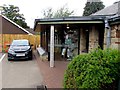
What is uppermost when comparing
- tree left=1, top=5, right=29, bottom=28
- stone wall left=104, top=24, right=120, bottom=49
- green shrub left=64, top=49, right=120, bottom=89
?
tree left=1, top=5, right=29, bottom=28

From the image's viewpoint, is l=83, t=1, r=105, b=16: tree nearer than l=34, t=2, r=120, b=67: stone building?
No

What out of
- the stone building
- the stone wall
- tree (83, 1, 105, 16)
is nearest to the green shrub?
the stone building

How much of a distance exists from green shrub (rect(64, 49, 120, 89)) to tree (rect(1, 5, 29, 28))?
144 feet

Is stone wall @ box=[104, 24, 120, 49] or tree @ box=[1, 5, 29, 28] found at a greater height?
tree @ box=[1, 5, 29, 28]

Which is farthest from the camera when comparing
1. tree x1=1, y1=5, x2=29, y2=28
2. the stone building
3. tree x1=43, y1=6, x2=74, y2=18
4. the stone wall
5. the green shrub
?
tree x1=1, y1=5, x2=29, y2=28

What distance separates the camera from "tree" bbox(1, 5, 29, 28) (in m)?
49.3

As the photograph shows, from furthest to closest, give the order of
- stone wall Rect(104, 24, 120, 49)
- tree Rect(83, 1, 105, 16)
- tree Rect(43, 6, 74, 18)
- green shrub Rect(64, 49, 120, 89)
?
tree Rect(43, 6, 74, 18) → tree Rect(83, 1, 105, 16) → stone wall Rect(104, 24, 120, 49) → green shrub Rect(64, 49, 120, 89)

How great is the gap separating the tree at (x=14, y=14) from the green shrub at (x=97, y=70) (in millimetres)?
43886

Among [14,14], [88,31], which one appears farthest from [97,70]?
[14,14]

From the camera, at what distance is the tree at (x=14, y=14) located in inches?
1940

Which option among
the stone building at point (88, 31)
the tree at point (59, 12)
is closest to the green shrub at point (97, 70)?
the stone building at point (88, 31)

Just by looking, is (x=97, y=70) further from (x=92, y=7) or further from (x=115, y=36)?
(x=92, y=7)

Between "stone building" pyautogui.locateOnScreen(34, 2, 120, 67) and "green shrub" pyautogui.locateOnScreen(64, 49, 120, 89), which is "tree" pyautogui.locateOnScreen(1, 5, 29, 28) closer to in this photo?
"stone building" pyautogui.locateOnScreen(34, 2, 120, 67)

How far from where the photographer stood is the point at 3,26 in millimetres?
32719
